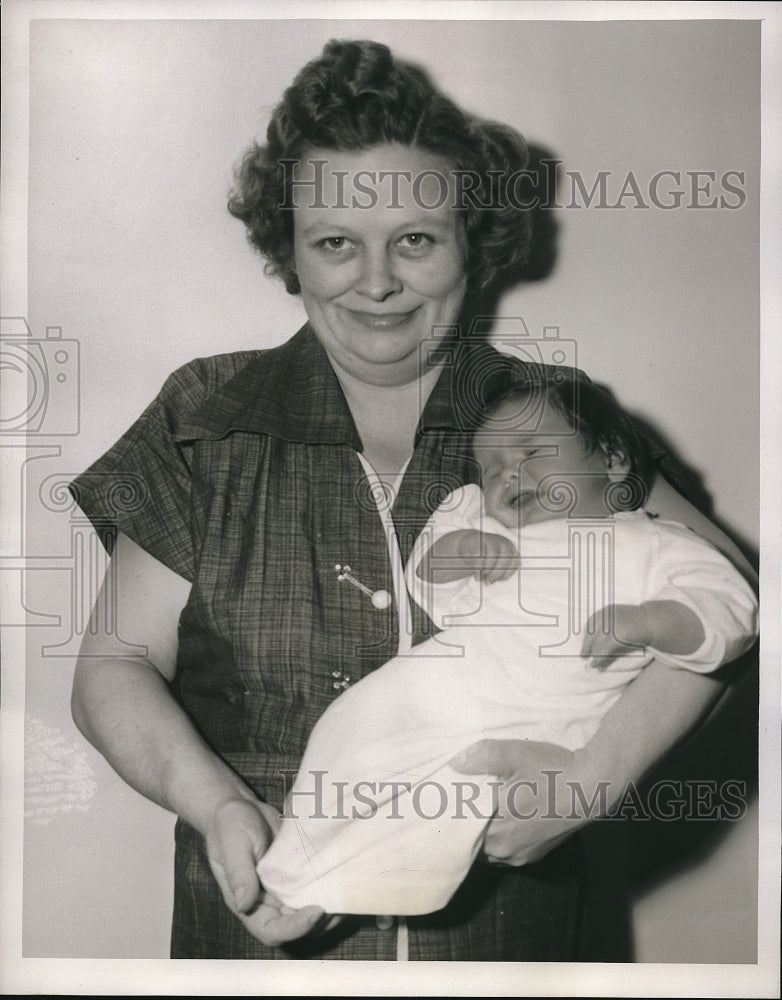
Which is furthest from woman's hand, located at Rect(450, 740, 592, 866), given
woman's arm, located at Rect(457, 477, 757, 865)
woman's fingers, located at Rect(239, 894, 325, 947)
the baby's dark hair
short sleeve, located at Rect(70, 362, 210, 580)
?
short sleeve, located at Rect(70, 362, 210, 580)

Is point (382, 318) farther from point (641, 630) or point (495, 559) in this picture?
point (641, 630)

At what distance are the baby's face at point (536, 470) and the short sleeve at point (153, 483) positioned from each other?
0.42m

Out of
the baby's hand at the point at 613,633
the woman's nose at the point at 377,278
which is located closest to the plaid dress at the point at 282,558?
the woman's nose at the point at 377,278

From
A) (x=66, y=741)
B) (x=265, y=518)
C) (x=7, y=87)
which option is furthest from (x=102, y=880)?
(x=7, y=87)

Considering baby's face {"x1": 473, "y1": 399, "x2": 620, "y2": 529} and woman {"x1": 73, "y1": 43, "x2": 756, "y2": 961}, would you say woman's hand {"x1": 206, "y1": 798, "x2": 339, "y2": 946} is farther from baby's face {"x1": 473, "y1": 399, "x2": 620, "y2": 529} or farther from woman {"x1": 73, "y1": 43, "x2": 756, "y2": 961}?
baby's face {"x1": 473, "y1": 399, "x2": 620, "y2": 529}

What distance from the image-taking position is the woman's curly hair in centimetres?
140

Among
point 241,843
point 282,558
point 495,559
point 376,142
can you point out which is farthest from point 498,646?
point 376,142

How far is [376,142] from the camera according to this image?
140cm

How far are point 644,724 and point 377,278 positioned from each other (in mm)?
720

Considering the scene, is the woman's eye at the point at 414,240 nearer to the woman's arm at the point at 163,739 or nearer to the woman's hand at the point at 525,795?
the woman's arm at the point at 163,739

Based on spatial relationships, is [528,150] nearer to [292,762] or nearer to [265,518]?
[265,518]

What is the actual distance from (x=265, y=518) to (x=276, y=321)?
284mm

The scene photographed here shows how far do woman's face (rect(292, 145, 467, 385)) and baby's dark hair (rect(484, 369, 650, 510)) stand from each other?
145mm

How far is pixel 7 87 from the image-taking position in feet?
4.80
